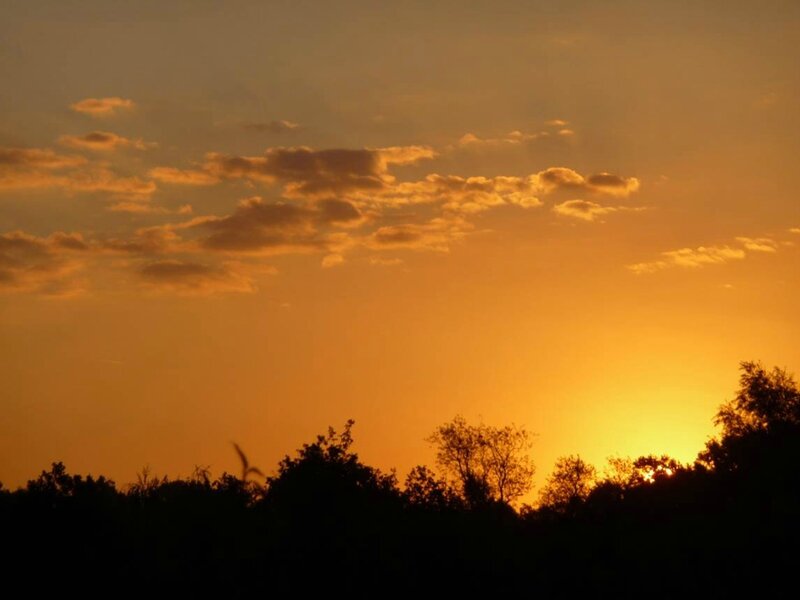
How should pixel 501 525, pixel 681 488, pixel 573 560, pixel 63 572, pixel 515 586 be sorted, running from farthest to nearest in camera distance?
pixel 681 488, pixel 501 525, pixel 573 560, pixel 515 586, pixel 63 572

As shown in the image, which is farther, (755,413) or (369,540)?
(755,413)

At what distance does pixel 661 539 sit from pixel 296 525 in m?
15.2

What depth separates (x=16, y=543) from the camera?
114ft

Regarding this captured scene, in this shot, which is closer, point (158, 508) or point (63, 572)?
point (63, 572)

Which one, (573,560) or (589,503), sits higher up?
(589,503)

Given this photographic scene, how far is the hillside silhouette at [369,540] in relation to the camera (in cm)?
3522

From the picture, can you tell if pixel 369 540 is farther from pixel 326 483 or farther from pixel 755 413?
pixel 755 413

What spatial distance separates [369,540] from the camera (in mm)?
37875

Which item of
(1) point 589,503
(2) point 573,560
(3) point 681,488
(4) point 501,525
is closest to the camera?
(2) point 573,560

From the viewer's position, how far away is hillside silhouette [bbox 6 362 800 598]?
35.2 metres

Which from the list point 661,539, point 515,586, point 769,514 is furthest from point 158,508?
point 769,514

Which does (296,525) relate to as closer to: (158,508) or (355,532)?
(355,532)

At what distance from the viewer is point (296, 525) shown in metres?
38.2

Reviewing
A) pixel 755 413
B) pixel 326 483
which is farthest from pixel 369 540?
pixel 755 413
